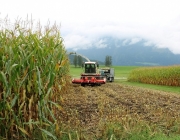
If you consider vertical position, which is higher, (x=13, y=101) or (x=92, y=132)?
(x=13, y=101)

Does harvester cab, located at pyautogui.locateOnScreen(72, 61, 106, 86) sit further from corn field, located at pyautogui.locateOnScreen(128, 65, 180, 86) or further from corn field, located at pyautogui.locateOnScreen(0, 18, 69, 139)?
corn field, located at pyautogui.locateOnScreen(0, 18, 69, 139)

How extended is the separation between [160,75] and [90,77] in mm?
8435

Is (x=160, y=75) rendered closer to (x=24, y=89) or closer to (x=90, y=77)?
(x=90, y=77)

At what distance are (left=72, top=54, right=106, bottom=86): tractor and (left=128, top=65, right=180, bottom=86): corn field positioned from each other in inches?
274

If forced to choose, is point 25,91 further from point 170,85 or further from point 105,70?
point 105,70

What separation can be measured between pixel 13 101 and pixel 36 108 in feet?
1.82

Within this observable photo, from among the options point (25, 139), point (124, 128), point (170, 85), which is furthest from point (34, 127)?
point (170, 85)

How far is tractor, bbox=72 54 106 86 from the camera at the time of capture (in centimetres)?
1892

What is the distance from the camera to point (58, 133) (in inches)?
217

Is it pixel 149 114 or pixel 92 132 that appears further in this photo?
pixel 149 114

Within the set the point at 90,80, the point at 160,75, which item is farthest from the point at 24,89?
the point at 160,75

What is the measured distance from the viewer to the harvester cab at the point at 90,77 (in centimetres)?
1892

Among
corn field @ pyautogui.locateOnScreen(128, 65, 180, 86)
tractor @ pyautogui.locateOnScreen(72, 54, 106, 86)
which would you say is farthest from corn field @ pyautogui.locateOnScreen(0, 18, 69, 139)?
corn field @ pyautogui.locateOnScreen(128, 65, 180, 86)

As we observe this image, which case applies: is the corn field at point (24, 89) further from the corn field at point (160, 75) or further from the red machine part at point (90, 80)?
the corn field at point (160, 75)
